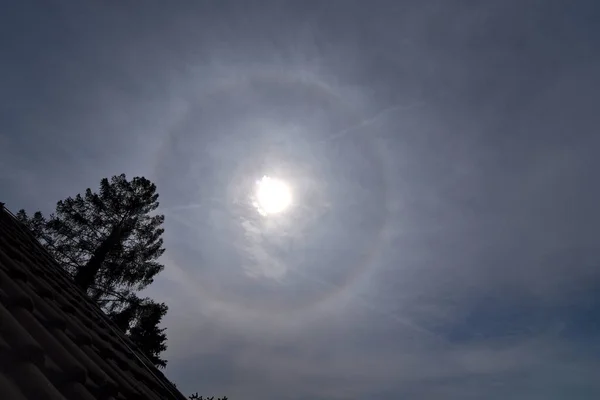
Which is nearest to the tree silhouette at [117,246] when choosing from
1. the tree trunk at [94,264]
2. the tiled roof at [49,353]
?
the tree trunk at [94,264]

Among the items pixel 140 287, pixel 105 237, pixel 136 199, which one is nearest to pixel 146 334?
pixel 140 287

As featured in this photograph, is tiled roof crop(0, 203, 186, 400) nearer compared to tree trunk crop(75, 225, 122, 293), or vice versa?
tiled roof crop(0, 203, 186, 400)

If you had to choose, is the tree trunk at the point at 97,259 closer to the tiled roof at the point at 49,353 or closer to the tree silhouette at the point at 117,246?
the tree silhouette at the point at 117,246

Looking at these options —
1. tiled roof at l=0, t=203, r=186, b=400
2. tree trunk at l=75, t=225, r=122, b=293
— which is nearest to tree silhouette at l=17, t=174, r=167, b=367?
tree trunk at l=75, t=225, r=122, b=293

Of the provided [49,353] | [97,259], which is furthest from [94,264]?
[49,353]

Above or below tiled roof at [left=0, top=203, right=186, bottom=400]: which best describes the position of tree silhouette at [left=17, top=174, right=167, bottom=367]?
above

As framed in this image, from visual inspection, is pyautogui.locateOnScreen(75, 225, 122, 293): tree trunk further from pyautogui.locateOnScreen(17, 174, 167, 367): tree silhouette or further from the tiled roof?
the tiled roof

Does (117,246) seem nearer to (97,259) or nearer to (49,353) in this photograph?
(97,259)

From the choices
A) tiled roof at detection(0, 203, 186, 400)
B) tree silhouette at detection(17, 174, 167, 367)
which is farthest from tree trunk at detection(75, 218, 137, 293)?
tiled roof at detection(0, 203, 186, 400)

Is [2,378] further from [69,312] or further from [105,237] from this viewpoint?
[105,237]
